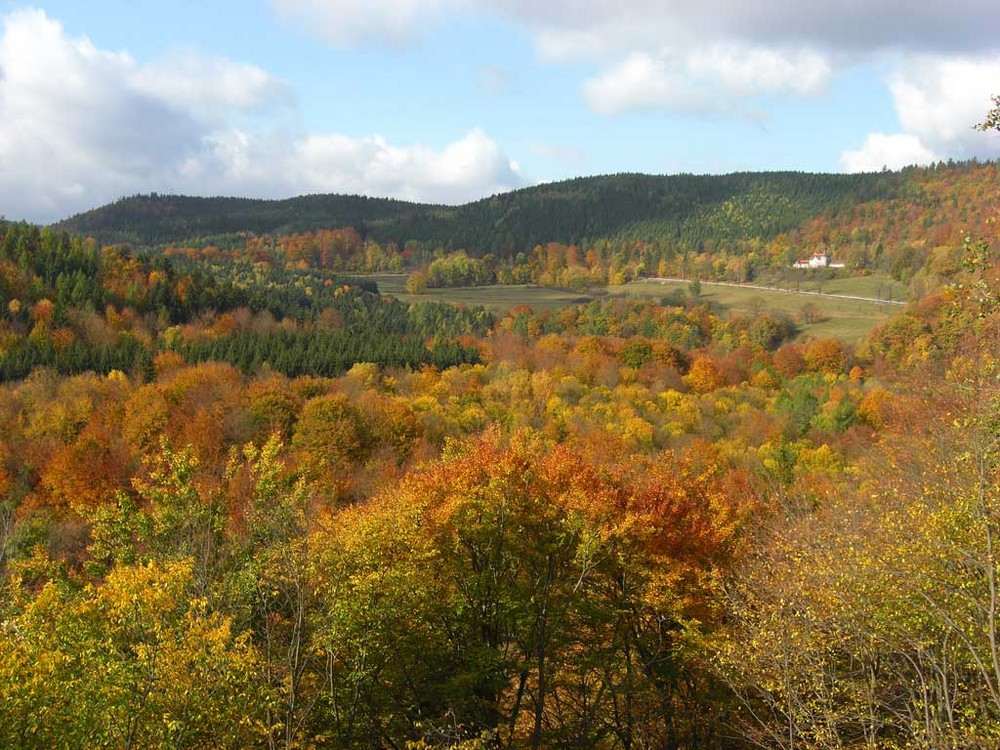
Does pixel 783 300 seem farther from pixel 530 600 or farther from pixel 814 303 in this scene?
pixel 530 600

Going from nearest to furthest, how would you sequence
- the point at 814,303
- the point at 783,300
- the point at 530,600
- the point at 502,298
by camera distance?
1. the point at 530,600
2. the point at 814,303
3. the point at 783,300
4. the point at 502,298

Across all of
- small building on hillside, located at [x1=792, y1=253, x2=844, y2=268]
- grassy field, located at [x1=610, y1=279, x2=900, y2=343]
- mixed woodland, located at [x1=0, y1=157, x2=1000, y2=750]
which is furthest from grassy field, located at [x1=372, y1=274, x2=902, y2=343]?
mixed woodland, located at [x1=0, y1=157, x2=1000, y2=750]

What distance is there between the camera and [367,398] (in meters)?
82.4

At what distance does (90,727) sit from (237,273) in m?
183

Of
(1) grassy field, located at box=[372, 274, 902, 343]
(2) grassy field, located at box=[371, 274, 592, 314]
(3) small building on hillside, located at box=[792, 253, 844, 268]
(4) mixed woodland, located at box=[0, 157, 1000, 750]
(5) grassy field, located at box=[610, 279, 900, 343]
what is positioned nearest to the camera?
(4) mixed woodland, located at box=[0, 157, 1000, 750]

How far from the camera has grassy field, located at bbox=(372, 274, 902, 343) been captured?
134 metres

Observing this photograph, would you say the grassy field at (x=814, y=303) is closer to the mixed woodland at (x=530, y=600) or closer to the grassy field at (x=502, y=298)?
the grassy field at (x=502, y=298)

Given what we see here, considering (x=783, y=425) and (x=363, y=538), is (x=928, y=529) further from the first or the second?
(x=783, y=425)

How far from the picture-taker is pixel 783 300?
522 feet

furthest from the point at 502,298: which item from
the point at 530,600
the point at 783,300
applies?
the point at 530,600

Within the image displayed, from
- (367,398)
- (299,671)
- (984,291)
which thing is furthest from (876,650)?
(367,398)

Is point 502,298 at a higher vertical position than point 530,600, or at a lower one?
lower

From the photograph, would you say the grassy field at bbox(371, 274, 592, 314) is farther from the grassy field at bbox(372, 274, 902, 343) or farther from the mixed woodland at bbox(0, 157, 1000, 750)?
the mixed woodland at bbox(0, 157, 1000, 750)

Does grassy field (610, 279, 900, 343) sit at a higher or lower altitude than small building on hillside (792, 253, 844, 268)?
lower
